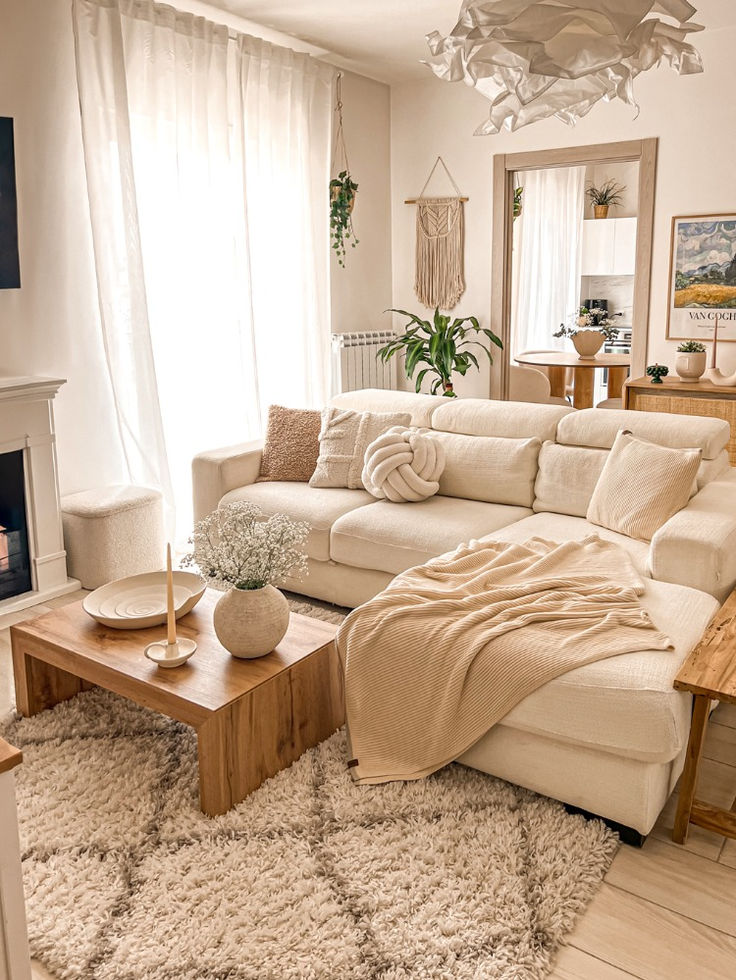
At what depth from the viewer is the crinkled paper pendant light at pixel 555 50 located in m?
1.93

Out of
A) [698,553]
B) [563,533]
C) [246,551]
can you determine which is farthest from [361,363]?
[246,551]

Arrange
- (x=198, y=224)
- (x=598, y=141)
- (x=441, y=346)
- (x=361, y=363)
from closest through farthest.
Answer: (x=198, y=224) < (x=598, y=141) < (x=441, y=346) < (x=361, y=363)

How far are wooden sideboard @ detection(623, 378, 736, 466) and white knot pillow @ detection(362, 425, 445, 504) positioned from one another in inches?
64.4

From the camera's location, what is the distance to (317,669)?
2.54 metres

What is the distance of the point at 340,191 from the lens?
5.64m

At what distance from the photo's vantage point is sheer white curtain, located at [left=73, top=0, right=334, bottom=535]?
408 cm

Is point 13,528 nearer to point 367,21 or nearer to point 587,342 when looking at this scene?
point 367,21

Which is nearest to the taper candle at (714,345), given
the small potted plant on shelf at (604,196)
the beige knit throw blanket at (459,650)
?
the beige knit throw blanket at (459,650)

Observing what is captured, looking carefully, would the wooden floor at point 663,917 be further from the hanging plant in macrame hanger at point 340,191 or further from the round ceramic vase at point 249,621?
the hanging plant in macrame hanger at point 340,191

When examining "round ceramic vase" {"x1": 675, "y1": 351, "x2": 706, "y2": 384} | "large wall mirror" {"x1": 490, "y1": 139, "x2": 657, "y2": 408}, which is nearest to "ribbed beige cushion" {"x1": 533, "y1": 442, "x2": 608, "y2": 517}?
"round ceramic vase" {"x1": 675, "y1": 351, "x2": 706, "y2": 384}

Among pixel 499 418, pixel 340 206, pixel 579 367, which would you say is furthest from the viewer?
pixel 579 367

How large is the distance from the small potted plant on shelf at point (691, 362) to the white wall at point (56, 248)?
10.2 feet

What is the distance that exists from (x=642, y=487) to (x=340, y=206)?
330 cm

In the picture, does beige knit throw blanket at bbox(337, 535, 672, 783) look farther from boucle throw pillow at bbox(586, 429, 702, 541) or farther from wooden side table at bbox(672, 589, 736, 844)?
boucle throw pillow at bbox(586, 429, 702, 541)
